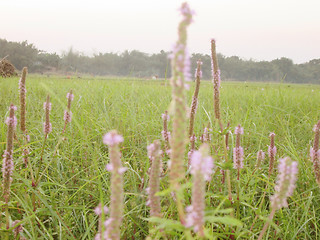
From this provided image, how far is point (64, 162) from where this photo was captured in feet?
9.61

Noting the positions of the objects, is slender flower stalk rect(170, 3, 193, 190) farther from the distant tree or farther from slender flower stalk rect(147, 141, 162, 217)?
→ the distant tree

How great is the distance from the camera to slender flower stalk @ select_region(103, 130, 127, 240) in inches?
27.4

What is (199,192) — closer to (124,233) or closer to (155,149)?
(155,149)

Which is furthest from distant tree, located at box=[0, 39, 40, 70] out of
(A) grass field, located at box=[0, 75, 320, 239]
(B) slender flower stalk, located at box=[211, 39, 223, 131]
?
(B) slender flower stalk, located at box=[211, 39, 223, 131]

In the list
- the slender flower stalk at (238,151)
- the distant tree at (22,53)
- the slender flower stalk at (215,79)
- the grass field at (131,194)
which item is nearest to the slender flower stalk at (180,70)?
the grass field at (131,194)

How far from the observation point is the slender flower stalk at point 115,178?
0.70 m

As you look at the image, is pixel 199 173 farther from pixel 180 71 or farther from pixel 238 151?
pixel 238 151

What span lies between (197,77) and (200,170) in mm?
1095

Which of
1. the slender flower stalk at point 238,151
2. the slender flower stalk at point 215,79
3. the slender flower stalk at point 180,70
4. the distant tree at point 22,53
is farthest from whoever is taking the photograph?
the distant tree at point 22,53

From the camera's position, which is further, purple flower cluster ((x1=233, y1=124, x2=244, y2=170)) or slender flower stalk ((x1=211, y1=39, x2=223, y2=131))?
purple flower cluster ((x1=233, y1=124, x2=244, y2=170))

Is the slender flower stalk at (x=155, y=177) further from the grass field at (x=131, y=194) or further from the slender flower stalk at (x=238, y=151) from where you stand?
the slender flower stalk at (x=238, y=151)

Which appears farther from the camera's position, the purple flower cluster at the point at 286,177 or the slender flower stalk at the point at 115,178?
the purple flower cluster at the point at 286,177

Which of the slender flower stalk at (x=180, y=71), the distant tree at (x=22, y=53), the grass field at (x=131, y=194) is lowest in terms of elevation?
the grass field at (x=131, y=194)

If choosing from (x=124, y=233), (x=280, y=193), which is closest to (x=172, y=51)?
(x=280, y=193)
